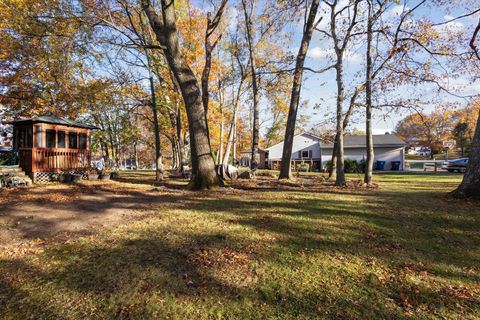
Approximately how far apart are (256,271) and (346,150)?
29734 mm

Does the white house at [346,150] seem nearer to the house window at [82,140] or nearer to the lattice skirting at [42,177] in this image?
the house window at [82,140]

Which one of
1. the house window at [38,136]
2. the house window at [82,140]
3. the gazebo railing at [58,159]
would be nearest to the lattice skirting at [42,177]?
the gazebo railing at [58,159]

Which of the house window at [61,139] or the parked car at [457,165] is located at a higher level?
the house window at [61,139]

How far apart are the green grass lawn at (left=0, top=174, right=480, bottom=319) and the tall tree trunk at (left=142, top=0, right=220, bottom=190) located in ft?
14.0

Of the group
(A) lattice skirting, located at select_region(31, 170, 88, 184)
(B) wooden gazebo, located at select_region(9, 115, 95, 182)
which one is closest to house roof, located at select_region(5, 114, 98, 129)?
(B) wooden gazebo, located at select_region(9, 115, 95, 182)

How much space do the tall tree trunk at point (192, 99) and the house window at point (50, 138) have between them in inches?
346

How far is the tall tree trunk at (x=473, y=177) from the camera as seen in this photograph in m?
7.26

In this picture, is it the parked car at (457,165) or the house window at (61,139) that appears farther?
the parked car at (457,165)

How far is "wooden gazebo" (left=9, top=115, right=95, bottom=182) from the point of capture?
41.9 ft

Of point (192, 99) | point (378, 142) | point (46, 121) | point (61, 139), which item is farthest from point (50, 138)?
point (378, 142)

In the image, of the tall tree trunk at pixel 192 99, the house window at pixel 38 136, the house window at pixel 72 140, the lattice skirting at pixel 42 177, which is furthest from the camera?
the house window at pixel 72 140

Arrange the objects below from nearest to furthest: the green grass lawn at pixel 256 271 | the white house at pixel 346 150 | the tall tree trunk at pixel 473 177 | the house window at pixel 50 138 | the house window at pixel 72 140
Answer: the green grass lawn at pixel 256 271
the tall tree trunk at pixel 473 177
the house window at pixel 50 138
the house window at pixel 72 140
the white house at pixel 346 150

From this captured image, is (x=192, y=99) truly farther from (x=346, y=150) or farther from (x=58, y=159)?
(x=346, y=150)

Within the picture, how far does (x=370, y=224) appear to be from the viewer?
528cm
